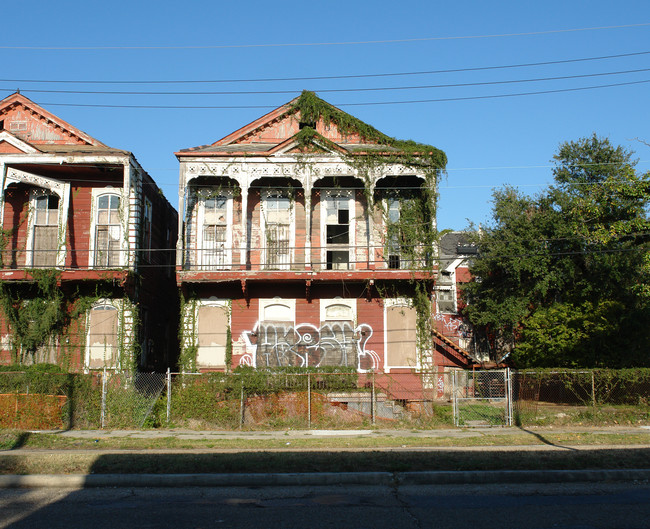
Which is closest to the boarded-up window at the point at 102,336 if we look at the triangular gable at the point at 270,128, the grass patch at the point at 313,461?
the triangular gable at the point at 270,128

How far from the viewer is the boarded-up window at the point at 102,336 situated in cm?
2227

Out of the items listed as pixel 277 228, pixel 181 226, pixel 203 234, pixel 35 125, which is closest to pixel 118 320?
pixel 181 226

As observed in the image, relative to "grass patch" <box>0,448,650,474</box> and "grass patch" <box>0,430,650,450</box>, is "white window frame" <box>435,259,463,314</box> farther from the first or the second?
"grass patch" <box>0,448,650,474</box>

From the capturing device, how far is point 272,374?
1986 cm

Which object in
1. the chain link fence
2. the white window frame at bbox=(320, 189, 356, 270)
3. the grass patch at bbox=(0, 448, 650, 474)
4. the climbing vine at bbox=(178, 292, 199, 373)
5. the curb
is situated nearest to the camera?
the curb

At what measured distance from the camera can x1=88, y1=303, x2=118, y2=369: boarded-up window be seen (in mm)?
22266

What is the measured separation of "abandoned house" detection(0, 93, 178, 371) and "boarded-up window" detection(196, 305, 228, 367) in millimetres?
2336

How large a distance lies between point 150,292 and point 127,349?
3.25 meters

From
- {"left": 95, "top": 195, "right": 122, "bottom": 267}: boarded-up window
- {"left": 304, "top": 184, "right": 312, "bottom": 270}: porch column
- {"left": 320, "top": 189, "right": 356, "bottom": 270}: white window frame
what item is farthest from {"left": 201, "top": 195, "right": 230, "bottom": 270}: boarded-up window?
{"left": 320, "top": 189, "right": 356, "bottom": 270}: white window frame

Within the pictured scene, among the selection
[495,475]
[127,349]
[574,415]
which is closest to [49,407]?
[127,349]

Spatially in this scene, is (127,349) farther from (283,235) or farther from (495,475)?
(495,475)

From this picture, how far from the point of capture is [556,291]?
31016 millimetres

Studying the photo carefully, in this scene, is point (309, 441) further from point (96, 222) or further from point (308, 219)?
point (96, 222)

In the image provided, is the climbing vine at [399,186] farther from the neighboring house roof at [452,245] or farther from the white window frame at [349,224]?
the neighboring house roof at [452,245]
